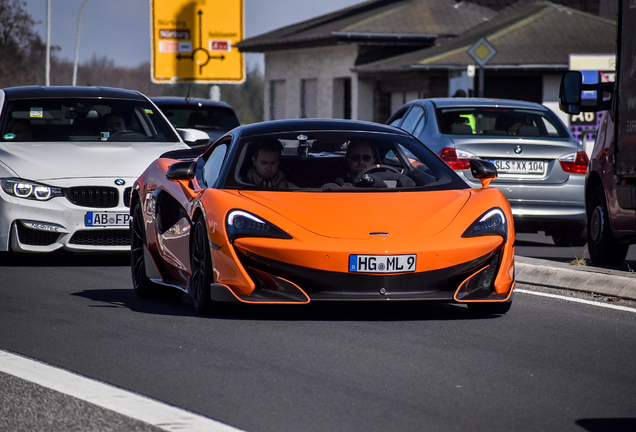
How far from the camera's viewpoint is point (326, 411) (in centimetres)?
484

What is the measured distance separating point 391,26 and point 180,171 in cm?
2942

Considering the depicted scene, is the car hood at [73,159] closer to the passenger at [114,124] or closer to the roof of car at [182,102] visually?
the passenger at [114,124]

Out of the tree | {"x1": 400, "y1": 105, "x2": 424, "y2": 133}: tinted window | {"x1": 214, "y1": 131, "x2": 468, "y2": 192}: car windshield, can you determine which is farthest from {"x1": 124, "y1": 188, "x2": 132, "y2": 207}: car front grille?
the tree

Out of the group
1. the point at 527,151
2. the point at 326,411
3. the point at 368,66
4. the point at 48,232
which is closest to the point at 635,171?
the point at 527,151

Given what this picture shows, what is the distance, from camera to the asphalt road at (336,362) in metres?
4.78

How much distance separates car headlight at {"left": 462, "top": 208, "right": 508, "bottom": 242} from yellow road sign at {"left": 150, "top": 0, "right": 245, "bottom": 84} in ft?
95.7

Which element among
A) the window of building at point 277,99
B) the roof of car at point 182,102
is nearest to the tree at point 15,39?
the window of building at point 277,99

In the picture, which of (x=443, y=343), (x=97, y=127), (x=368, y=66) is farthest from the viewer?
(x=368, y=66)

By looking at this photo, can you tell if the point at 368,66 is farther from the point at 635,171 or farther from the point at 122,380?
the point at 122,380

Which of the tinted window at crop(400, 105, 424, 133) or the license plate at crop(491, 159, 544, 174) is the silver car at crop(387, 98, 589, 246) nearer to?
the license plate at crop(491, 159, 544, 174)

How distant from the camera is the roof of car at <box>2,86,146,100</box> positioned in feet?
38.4

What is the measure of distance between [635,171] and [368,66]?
2633 centimetres

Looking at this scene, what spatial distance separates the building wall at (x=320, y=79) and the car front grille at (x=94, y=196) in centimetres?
2685

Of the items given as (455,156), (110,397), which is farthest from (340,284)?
(455,156)
